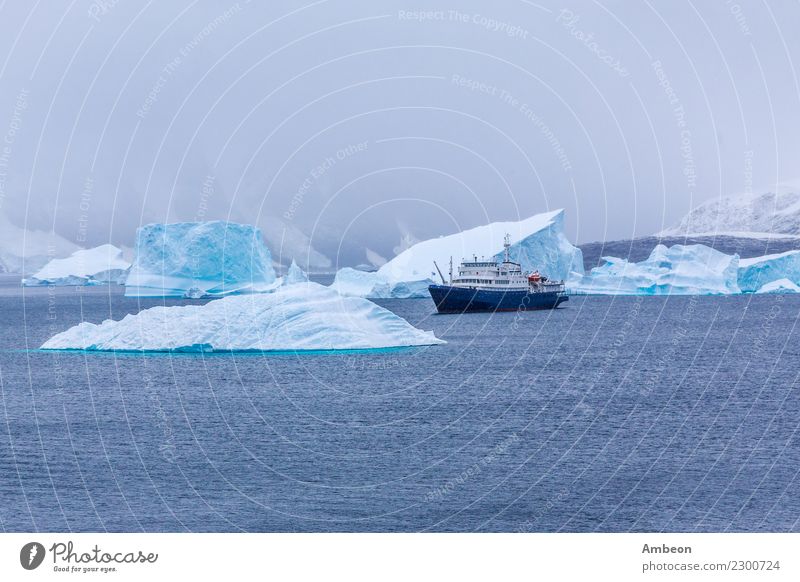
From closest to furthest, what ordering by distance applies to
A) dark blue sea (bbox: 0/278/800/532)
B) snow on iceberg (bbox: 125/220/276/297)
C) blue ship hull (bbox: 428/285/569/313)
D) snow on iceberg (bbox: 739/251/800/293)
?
dark blue sea (bbox: 0/278/800/532), blue ship hull (bbox: 428/285/569/313), snow on iceberg (bbox: 125/220/276/297), snow on iceberg (bbox: 739/251/800/293)

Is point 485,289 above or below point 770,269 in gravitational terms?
above

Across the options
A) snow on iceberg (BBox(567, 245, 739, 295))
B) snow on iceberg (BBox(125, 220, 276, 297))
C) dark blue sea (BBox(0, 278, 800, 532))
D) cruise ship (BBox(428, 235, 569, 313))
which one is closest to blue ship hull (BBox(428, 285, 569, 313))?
cruise ship (BBox(428, 235, 569, 313))

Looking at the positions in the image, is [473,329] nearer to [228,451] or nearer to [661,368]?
[661,368]

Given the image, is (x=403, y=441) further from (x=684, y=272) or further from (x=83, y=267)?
(x=83, y=267)

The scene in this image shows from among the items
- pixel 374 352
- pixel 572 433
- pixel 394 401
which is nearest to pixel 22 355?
Result: pixel 374 352

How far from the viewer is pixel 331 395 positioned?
35.1m

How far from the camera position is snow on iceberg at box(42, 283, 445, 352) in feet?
150

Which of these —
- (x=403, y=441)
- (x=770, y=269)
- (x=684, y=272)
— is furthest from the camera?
(x=770, y=269)

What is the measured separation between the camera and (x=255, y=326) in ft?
151

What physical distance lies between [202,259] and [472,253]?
84.2ft

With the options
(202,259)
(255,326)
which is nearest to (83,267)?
(202,259)

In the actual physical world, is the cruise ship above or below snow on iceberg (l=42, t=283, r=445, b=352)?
below

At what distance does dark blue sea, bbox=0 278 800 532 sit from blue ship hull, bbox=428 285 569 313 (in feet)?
94.3

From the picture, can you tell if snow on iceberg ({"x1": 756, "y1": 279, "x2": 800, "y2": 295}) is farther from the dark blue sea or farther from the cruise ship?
the dark blue sea
